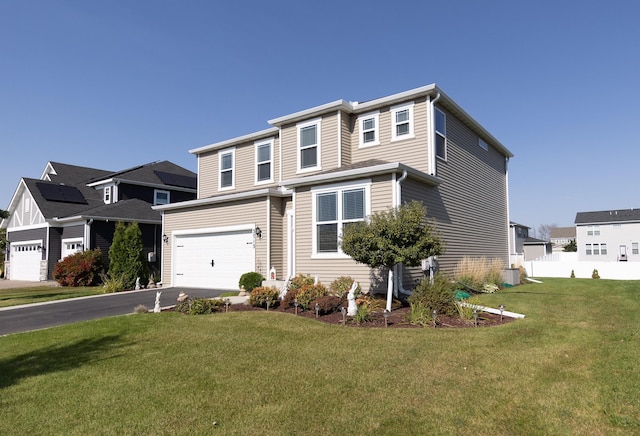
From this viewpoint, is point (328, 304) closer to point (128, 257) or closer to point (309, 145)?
point (309, 145)

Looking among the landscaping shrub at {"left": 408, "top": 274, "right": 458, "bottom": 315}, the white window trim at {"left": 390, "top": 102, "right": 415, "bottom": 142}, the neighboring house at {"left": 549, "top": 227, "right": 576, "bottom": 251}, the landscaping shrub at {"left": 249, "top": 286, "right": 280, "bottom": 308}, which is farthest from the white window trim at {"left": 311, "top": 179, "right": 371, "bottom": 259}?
the neighboring house at {"left": 549, "top": 227, "right": 576, "bottom": 251}

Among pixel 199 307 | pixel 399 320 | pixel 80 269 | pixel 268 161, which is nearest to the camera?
pixel 399 320

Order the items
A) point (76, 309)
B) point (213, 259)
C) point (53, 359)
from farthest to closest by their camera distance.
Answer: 1. point (213, 259)
2. point (76, 309)
3. point (53, 359)

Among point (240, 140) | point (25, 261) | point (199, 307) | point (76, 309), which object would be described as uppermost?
point (240, 140)

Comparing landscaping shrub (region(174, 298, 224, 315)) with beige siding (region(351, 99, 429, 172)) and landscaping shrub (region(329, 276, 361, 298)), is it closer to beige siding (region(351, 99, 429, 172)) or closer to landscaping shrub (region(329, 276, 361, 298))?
landscaping shrub (region(329, 276, 361, 298))

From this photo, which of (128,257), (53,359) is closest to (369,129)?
(53,359)

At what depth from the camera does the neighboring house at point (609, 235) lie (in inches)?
1578

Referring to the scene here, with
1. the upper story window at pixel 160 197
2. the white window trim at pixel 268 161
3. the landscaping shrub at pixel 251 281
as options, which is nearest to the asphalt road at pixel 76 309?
the landscaping shrub at pixel 251 281

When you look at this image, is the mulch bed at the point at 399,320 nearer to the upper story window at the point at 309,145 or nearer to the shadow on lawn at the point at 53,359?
the shadow on lawn at the point at 53,359

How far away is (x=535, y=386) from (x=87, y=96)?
17.6m

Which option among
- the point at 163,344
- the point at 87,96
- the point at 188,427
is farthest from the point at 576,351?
the point at 87,96

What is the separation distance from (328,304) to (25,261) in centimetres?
2557

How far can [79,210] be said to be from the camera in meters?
24.7

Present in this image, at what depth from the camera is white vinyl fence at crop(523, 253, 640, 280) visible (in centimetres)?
2367
